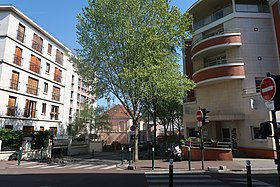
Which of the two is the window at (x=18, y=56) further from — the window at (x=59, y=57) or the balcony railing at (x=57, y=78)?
the window at (x=59, y=57)

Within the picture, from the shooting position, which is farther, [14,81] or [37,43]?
[37,43]

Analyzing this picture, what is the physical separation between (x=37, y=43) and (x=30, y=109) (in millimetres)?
9454

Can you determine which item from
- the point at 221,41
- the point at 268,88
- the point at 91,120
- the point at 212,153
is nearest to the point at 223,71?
the point at 221,41

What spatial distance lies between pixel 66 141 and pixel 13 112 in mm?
7537

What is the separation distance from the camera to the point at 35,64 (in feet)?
101

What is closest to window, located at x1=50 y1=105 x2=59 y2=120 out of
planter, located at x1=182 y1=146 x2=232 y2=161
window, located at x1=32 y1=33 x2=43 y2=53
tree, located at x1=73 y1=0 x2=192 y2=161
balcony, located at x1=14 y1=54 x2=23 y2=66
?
window, located at x1=32 y1=33 x2=43 y2=53

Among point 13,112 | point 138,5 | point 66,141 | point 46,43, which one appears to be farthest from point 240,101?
point 46,43

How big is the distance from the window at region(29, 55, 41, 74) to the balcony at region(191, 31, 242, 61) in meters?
21.7

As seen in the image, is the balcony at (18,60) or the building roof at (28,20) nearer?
the building roof at (28,20)

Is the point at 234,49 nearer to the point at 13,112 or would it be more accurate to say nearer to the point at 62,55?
the point at 13,112

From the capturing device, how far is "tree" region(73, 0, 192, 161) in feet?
54.3

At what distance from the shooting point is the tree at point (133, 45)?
652 inches

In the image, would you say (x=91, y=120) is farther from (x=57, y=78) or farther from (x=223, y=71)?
(x=223, y=71)

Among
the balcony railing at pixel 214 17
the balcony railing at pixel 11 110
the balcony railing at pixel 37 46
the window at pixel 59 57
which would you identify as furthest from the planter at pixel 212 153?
the window at pixel 59 57
